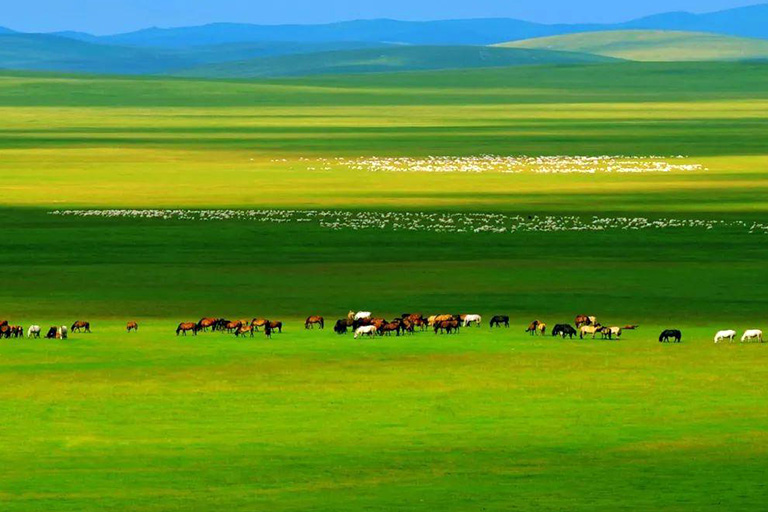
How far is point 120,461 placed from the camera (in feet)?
63.4

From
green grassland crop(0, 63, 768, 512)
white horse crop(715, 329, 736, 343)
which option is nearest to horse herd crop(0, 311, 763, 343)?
white horse crop(715, 329, 736, 343)

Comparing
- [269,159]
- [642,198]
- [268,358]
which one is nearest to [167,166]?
[269,159]

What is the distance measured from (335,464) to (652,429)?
422 centimetres

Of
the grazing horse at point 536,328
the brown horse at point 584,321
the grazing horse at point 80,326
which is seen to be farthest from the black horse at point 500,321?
the grazing horse at point 80,326

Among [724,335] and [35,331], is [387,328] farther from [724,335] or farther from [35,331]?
[35,331]

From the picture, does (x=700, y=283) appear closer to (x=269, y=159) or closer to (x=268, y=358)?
(x=268, y=358)

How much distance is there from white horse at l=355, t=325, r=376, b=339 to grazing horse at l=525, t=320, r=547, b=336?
2.66 meters

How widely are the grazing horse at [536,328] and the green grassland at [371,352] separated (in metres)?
0.35

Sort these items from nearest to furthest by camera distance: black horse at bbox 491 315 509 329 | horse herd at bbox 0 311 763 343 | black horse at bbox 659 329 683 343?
1. black horse at bbox 659 329 683 343
2. horse herd at bbox 0 311 763 343
3. black horse at bbox 491 315 509 329

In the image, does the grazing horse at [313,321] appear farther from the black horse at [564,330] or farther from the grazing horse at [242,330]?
the black horse at [564,330]

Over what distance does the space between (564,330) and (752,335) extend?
10.0ft

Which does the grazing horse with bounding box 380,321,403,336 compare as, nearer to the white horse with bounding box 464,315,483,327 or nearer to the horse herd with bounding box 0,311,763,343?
the horse herd with bounding box 0,311,763,343

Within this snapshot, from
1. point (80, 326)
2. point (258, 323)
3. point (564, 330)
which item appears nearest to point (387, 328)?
point (258, 323)

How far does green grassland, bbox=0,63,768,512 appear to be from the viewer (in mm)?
18484
